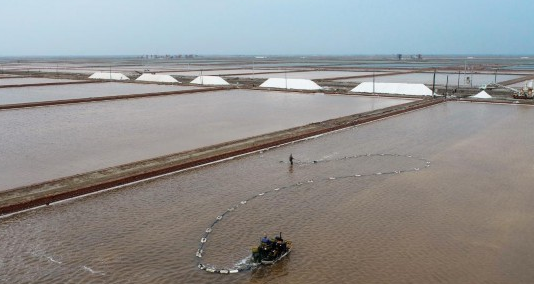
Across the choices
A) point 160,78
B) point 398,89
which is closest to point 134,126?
point 398,89

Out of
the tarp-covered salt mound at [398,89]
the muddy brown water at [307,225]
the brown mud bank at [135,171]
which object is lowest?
the muddy brown water at [307,225]

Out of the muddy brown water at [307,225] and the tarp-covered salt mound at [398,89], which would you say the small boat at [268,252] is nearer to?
the muddy brown water at [307,225]

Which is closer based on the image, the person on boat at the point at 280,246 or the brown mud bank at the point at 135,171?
the person on boat at the point at 280,246

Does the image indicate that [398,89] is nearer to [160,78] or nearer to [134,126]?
[134,126]

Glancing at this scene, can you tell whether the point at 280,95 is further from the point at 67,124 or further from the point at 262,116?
the point at 67,124

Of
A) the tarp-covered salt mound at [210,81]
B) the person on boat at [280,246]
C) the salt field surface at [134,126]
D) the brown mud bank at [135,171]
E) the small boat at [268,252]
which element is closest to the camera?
the small boat at [268,252]

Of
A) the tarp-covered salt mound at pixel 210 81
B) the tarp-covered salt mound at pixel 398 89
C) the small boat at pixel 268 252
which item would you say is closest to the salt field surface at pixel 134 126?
the tarp-covered salt mound at pixel 398 89

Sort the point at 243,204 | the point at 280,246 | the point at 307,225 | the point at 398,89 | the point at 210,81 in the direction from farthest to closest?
1. the point at 210,81
2. the point at 398,89
3. the point at 243,204
4. the point at 307,225
5. the point at 280,246

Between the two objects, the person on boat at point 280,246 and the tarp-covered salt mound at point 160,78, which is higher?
the tarp-covered salt mound at point 160,78
